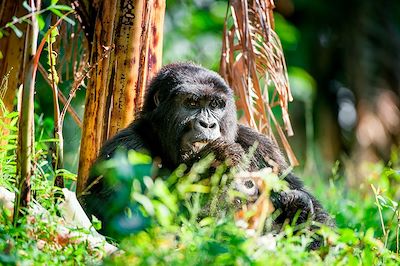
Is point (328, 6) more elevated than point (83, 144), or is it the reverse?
point (328, 6)

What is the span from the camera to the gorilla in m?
5.59

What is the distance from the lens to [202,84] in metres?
6.00

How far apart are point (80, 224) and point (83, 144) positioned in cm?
177

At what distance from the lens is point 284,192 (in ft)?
18.8

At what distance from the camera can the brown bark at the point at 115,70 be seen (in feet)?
20.0

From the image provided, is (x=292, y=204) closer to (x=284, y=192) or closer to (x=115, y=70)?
(x=284, y=192)

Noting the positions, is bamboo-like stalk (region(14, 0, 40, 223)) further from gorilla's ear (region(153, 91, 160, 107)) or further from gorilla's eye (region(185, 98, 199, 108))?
gorilla's ear (region(153, 91, 160, 107))

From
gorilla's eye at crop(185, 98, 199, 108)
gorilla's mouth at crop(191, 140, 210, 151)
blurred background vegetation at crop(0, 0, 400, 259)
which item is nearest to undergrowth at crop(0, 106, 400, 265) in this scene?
gorilla's mouth at crop(191, 140, 210, 151)

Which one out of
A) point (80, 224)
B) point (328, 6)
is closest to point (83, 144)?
point (80, 224)

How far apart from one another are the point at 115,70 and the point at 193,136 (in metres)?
0.88

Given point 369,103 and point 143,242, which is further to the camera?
point 369,103

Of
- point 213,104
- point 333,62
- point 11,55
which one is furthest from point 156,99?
point 333,62

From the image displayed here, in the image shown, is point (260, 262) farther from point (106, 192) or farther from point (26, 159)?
point (106, 192)

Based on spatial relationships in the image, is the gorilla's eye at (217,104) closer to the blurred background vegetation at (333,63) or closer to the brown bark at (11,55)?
the brown bark at (11,55)
